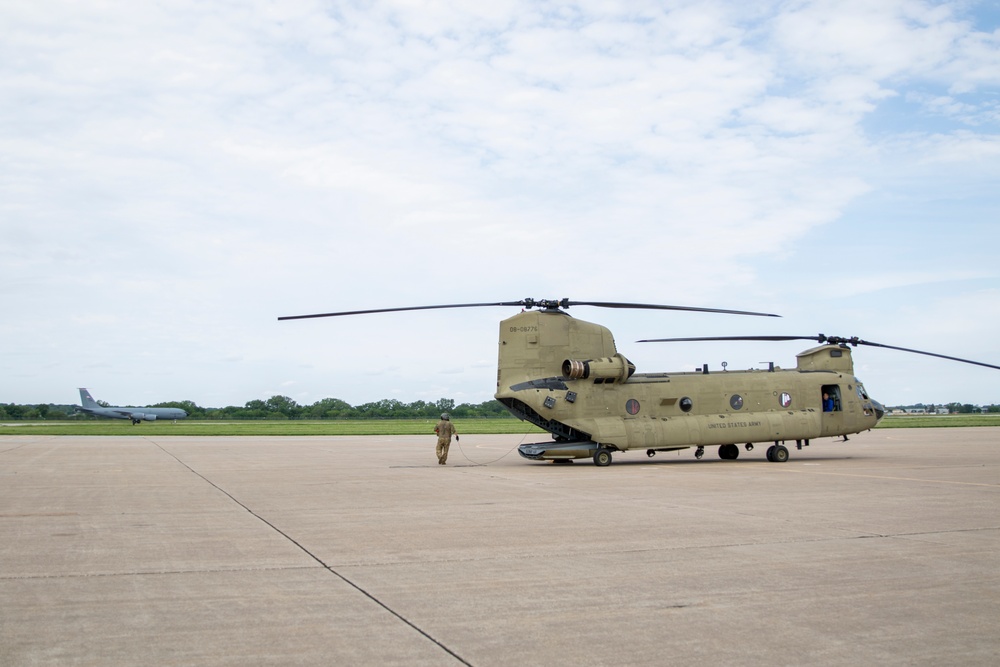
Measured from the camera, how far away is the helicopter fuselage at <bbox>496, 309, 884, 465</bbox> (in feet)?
74.8

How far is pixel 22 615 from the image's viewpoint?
6324 mm

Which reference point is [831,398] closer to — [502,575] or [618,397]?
[618,397]

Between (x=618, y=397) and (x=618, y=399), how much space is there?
0.18ft

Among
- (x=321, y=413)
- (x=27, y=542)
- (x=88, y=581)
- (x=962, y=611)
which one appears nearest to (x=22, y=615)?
(x=88, y=581)

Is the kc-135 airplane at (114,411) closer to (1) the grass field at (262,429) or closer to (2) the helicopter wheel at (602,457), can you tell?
(1) the grass field at (262,429)

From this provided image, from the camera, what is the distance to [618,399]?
76.8 feet

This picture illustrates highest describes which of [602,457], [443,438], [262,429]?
[443,438]

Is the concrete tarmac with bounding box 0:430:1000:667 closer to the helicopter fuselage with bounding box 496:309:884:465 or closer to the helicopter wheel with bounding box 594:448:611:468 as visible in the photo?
the helicopter wheel with bounding box 594:448:611:468

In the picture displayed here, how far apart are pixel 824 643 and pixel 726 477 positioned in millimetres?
13737

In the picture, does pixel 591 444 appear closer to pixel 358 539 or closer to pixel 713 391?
pixel 713 391

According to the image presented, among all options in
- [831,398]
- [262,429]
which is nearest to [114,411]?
[262,429]

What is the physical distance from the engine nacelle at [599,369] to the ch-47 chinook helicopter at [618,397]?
0.09ft

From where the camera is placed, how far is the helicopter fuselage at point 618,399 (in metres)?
22.8

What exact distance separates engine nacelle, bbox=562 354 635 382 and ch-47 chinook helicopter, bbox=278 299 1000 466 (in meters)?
0.03
